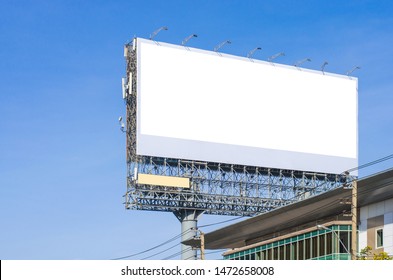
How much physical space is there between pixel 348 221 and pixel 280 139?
54.3 m

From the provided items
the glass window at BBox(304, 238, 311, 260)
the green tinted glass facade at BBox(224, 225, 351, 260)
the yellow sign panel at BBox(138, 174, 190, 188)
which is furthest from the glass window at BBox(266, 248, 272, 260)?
the yellow sign panel at BBox(138, 174, 190, 188)

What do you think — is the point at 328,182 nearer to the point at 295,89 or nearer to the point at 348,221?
the point at 295,89

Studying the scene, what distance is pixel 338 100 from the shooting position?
127688mm

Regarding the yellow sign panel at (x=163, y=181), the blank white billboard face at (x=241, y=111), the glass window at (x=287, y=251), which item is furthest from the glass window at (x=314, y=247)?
the yellow sign panel at (x=163, y=181)

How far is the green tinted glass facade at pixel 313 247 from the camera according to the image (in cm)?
6700

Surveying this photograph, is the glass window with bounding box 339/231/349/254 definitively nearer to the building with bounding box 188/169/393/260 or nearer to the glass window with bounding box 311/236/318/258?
the building with bounding box 188/169/393/260

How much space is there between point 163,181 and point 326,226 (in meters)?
47.4

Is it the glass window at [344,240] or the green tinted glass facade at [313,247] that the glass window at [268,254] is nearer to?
the green tinted glass facade at [313,247]

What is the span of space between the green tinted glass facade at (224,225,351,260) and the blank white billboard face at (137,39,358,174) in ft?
117

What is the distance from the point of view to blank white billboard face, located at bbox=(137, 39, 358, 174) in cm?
11369

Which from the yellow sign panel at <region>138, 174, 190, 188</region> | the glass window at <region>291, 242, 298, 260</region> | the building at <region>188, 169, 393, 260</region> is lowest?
the glass window at <region>291, 242, 298, 260</region>
